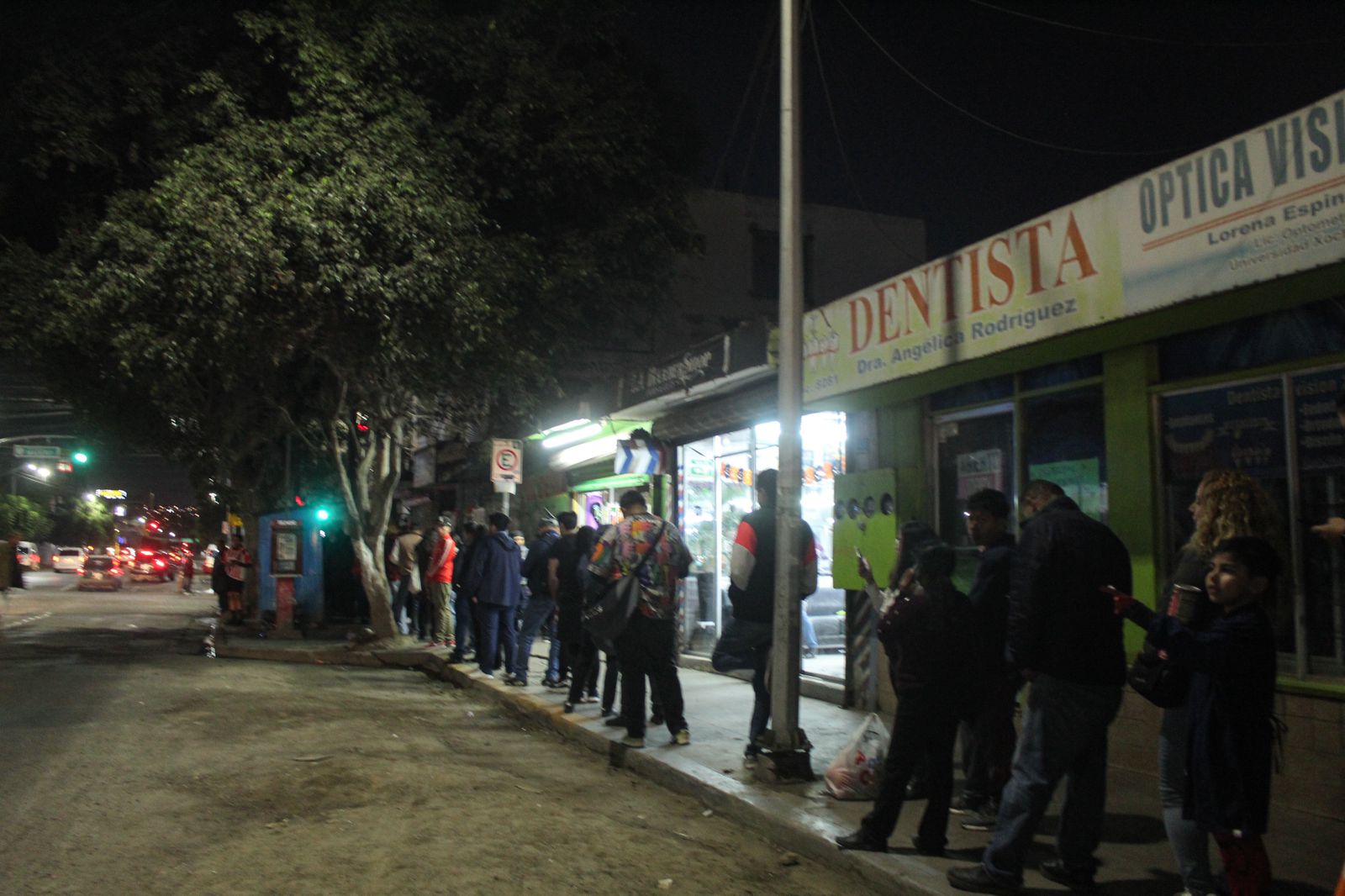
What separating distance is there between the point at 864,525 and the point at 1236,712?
6242mm

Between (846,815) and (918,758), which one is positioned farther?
(846,815)

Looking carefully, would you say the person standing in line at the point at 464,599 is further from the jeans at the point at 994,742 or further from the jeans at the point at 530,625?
the jeans at the point at 994,742

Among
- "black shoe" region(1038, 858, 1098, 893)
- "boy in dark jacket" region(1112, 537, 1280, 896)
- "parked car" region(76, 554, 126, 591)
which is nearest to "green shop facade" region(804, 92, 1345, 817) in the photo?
"black shoe" region(1038, 858, 1098, 893)

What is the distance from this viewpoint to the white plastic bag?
255 inches

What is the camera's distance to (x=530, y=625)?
11672 mm

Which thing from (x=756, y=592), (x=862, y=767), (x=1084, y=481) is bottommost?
(x=862, y=767)

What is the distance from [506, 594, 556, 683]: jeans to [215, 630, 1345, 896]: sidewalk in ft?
3.44

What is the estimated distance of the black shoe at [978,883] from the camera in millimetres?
4719

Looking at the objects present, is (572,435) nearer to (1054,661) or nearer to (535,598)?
(535,598)

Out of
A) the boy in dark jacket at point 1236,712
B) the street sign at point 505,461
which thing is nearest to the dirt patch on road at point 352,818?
the boy in dark jacket at point 1236,712

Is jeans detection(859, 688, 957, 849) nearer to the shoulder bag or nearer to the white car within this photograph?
the shoulder bag

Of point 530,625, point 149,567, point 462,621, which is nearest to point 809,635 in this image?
point 530,625

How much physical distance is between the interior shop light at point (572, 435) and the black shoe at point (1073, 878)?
1284cm

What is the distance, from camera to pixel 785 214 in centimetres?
732
